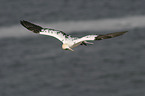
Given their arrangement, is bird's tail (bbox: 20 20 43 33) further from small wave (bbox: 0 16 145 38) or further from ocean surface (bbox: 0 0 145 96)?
ocean surface (bbox: 0 0 145 96)

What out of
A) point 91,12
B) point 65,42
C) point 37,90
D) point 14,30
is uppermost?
point 91,12

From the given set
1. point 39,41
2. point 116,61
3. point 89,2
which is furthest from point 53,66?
point 89,2

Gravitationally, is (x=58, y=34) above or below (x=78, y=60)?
below

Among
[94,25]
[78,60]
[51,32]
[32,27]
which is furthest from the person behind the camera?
[78,60]

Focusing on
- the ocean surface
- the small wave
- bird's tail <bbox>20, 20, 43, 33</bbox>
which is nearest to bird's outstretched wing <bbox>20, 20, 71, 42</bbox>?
bird's tail <bbox>20, 20, 43, 33</bbox>

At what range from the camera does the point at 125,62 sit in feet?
345

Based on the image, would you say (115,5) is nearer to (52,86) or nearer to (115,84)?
(115,84)

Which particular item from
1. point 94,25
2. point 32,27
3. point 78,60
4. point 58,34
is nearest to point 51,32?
point 58,34

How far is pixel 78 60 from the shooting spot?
105 m

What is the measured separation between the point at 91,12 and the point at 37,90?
30075mm

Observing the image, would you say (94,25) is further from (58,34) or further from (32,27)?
(58,34)

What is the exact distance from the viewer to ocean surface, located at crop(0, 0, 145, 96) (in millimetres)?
98062

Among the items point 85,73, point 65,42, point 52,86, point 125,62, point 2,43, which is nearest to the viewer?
point 65,42

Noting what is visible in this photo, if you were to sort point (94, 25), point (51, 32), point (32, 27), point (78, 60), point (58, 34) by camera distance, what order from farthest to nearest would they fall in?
point (78, 60) → point (94, 25) → point (32, 27) → point (51, 32) → point (58, 34)
